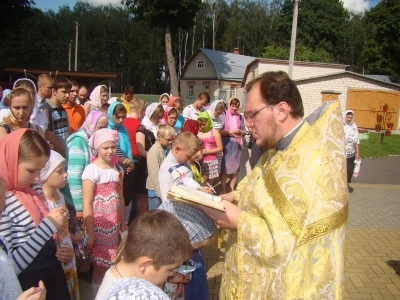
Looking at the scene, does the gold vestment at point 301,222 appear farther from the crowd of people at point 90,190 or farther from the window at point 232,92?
the window at point 232,92

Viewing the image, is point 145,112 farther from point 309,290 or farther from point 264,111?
point 309,290

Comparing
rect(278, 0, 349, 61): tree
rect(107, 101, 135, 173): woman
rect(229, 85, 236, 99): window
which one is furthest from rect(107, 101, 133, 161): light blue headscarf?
rect(278, 0, 349, 61): tree

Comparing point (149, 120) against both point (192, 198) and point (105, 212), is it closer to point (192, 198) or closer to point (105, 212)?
point (105, 212)

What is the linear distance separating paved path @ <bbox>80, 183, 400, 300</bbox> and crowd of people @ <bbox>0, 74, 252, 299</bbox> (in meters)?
1.00

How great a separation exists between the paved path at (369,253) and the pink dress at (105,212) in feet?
2.24

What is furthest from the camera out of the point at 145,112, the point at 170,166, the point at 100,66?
the point at 100,66

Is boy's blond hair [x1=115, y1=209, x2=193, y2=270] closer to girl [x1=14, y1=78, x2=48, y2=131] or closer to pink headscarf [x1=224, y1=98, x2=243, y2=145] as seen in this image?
girl [x1=14, y1=78, x2=48, y2=131]

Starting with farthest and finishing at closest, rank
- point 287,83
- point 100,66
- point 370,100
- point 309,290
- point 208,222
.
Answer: point 100,66, point 370,100, point 208,222, point 287,83, point 309,290

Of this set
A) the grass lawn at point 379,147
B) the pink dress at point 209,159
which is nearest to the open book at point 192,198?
the pink dress at point 209,159

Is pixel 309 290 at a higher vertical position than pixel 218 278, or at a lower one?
higher

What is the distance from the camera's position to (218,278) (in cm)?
458

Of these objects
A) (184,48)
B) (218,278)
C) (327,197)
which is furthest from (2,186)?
(184,48)

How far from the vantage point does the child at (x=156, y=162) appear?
4.57 meters

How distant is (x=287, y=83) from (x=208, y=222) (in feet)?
3.51
